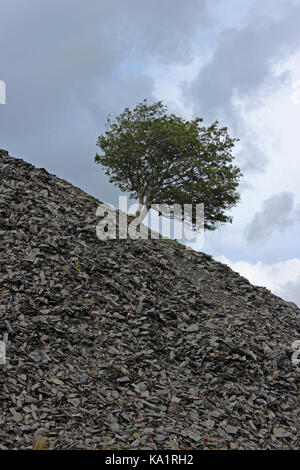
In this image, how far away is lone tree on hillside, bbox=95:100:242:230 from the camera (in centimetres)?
3294

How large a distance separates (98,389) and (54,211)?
8711mm

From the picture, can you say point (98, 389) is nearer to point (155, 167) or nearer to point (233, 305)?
point (233, 305)

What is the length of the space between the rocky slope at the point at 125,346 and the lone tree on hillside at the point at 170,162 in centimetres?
1565

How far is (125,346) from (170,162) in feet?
75.8

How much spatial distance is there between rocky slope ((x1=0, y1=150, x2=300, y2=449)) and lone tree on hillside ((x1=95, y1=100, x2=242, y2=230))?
15651mm

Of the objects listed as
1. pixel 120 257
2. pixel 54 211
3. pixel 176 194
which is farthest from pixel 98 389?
pixel 176 194

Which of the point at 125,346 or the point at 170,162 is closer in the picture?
the point at 125,346

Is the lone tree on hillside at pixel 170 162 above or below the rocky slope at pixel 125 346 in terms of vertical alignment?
above

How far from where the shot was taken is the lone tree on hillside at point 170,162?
3294cm

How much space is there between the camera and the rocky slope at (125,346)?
9.36 m

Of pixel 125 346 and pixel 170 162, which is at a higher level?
pixel 170 162

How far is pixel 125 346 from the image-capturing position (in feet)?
39.3

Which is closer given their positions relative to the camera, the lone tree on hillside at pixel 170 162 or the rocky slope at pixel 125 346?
the rocky slope at pixel 125 346

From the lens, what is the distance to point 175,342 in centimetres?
1285
